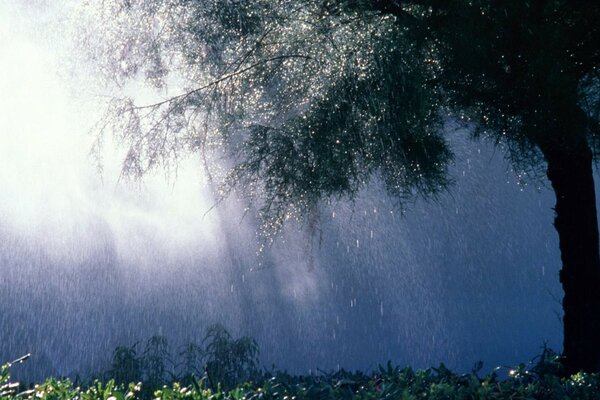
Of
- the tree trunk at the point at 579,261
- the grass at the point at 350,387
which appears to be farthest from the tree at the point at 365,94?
the grass at the point at 350,387

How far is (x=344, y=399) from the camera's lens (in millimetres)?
3523

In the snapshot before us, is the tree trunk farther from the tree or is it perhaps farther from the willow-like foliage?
the willow-like foliage

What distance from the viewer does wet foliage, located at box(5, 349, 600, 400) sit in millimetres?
3131

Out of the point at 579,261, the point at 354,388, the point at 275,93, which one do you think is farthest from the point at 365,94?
the point at 579,261

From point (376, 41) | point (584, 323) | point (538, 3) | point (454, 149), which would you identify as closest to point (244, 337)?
point (454, 149)

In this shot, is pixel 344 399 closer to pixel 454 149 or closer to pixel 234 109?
pixel 234 109

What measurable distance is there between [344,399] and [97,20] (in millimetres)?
3779

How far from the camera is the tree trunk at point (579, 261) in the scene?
6141 millimetres

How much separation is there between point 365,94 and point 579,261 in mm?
2449

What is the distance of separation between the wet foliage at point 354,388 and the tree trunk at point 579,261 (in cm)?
106

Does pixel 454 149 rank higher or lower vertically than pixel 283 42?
lower

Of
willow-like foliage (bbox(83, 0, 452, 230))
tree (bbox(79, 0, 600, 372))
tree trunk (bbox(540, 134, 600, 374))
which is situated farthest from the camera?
tree trunk (bbox(540, 134, 600, 374))

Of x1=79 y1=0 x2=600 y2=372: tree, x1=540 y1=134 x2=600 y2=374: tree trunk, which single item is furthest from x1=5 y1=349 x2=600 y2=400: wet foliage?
x1=79 y1=0 x2=600 y2=372: tree

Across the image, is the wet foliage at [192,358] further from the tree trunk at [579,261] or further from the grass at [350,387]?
the tree trunk at [579,261]
